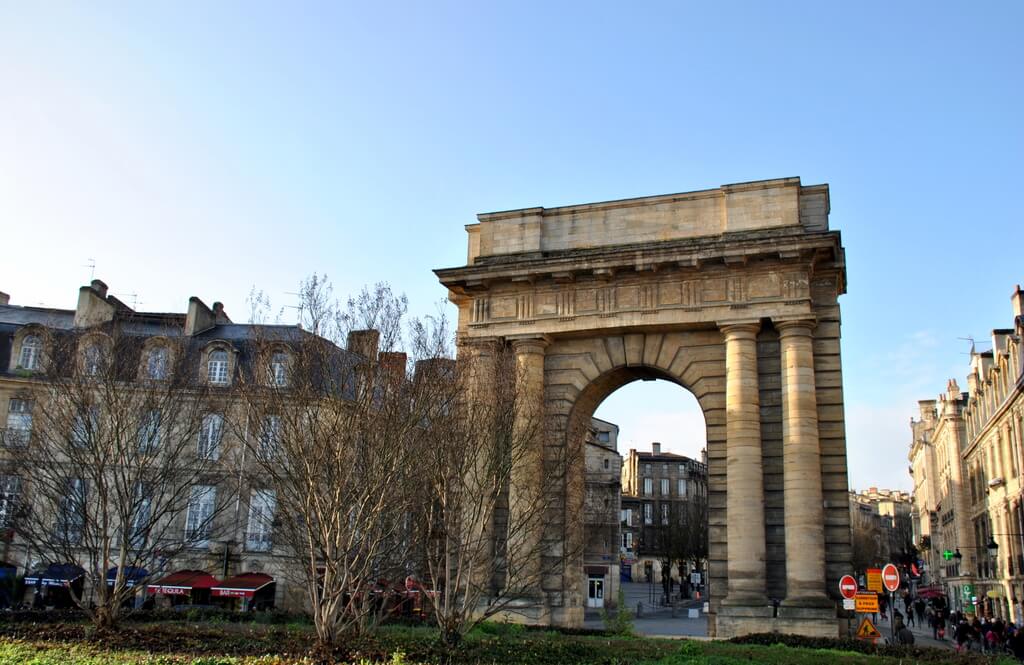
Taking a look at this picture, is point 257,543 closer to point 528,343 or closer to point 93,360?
point 93,360

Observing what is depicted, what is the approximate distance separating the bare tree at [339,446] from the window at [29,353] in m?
20.4

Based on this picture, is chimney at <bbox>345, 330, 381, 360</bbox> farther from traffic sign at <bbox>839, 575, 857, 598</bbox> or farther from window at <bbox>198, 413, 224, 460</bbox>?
window at <bbox>198, 413, 224, 460</bbox>

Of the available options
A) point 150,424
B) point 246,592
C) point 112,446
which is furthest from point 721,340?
point 246,592

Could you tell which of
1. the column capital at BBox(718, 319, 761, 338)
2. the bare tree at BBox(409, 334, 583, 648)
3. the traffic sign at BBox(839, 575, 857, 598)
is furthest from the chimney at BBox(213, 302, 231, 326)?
the traffic sign at BBox(839, 575, 857, 598)

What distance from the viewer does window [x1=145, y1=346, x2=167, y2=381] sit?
2473 cm

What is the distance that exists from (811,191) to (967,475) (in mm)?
40800

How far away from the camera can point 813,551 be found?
76.2ft

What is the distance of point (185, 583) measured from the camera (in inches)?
1299

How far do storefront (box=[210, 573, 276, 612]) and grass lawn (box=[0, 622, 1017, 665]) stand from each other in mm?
11880

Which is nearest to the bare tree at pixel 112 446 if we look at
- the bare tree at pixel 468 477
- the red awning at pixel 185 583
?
the bare tree at pixel 468 477

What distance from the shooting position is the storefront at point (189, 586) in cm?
3272

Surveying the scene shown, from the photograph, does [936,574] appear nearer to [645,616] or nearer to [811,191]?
[645,616]

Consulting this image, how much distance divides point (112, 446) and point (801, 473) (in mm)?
17392

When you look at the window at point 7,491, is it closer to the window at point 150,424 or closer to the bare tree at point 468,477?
the window at point 150,424
